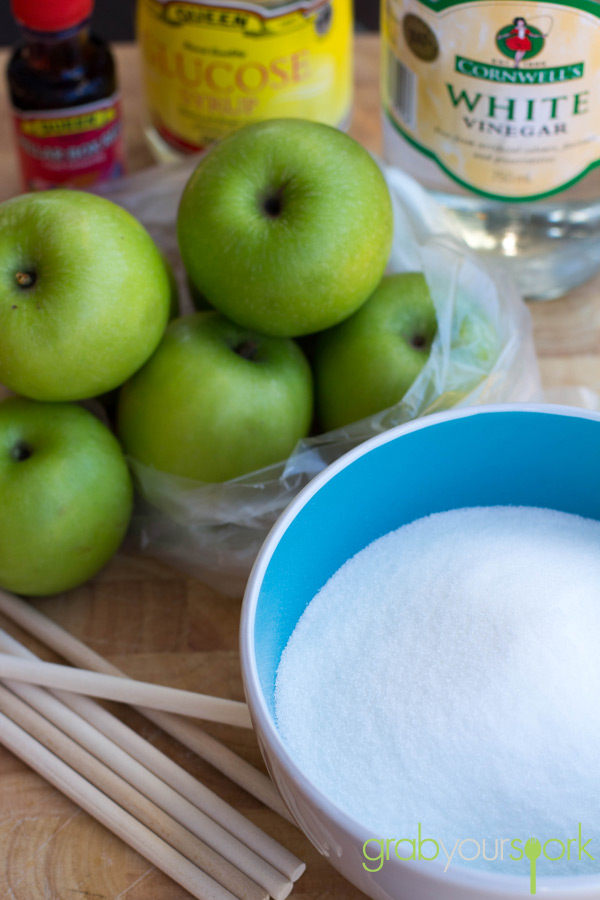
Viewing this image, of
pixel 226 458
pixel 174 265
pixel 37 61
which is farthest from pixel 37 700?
pixel 37 61

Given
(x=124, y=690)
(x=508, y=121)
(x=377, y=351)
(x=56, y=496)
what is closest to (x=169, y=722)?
(x=124, y=690)

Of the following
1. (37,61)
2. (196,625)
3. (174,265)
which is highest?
(37,61)

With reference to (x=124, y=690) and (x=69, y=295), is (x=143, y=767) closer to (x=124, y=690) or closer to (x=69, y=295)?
(x=124, y=690)

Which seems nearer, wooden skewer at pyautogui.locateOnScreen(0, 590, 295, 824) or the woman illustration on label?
wooden skewer at pyautogui.locateOnScreen(0, 590, 295, 824)

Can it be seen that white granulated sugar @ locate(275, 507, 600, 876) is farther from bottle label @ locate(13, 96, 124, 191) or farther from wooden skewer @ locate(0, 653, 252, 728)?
bottle label @ locate(13, 96, 124, 191)

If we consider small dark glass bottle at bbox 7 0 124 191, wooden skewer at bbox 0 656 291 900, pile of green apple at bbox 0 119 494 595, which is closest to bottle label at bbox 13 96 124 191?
small dark glass bottle at bbox 7 0 124 191

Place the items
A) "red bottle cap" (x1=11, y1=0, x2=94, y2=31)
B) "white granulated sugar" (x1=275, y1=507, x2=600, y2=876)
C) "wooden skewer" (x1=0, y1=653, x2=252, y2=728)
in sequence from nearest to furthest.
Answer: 1. "white granulated sugar" (x1=275, y1=507, x2=600, y2=876)
2. "wooden skewer" (x1=0, y1=653, x2=252, y2=728)
3. "red bottle cap" (x1=11, y1=0, x2=94, y2=31)

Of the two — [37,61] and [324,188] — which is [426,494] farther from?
[37,61]
